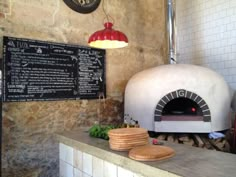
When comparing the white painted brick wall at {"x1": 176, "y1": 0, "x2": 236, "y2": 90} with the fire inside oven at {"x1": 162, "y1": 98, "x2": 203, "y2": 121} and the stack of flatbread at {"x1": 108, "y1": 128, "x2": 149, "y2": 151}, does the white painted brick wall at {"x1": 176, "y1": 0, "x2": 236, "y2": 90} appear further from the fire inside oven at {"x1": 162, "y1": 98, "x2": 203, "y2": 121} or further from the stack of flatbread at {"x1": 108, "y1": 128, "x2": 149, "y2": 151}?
the stack of flatbread at {"x1": 108, "y1": 128, "x2": 149, "y2": 151}

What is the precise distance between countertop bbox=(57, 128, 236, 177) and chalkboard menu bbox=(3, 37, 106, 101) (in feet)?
5.39

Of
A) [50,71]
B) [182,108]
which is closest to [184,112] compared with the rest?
[182,108]

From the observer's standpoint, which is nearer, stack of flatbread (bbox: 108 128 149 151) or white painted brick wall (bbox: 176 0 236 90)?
stack of flatbread (bbox: 108 128 149 151)

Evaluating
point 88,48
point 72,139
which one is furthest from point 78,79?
point 72,139

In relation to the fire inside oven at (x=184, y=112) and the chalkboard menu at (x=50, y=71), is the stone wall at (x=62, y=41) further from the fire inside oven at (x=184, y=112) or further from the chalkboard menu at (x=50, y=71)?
the fire inside oven at (x=184, y=112)

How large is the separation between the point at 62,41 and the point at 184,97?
1.69 metres

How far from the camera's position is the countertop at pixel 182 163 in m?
0.88

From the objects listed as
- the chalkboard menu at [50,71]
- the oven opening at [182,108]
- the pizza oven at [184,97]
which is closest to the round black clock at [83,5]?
the chalkboard menu at [50,71]

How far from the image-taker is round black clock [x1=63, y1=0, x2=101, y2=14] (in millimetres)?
3148

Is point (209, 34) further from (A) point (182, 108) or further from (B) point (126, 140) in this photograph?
(B) point (126, 140)

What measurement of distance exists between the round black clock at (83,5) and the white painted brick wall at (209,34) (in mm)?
1774

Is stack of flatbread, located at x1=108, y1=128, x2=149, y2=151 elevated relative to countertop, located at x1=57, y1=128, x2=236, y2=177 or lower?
elevated

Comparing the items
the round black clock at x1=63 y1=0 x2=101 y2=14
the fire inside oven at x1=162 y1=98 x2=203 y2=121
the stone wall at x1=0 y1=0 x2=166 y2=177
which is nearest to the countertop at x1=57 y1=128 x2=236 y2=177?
the stone wall at x1=0 y1=0 x2=166 y2=177

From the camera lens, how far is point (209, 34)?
3.91m
